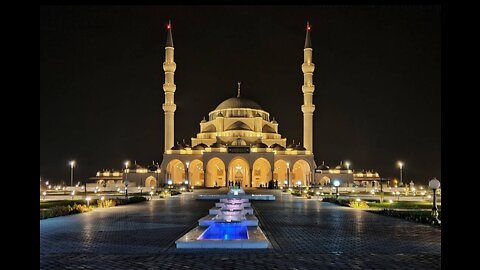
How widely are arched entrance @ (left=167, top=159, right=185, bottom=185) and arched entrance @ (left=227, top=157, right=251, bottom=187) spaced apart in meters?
5.41

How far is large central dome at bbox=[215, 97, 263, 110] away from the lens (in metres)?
65.4

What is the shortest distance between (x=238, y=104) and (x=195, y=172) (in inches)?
484

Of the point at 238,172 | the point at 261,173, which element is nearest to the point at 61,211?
the point at 238,172

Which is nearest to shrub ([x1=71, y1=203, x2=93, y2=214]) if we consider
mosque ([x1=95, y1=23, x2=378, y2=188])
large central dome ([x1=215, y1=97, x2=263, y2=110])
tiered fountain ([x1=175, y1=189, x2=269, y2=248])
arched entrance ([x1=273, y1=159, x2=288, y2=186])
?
tiered fountain ([x1=175, y1=189, x2=269, y2=248])

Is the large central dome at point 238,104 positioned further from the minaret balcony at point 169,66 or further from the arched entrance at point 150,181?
the arched entrance at point 150,181

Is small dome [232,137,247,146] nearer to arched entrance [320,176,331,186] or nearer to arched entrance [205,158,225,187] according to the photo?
arched entrance [205,158,225,187]

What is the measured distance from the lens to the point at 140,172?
2178 inches

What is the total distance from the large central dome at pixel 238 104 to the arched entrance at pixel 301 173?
12.3 m

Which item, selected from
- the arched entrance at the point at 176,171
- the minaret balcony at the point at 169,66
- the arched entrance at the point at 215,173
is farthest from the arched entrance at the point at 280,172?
the minaret balcony at the point at 169,66

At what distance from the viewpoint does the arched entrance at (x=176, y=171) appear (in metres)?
55.1

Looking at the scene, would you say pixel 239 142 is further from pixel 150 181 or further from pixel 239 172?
pixel 150 181
